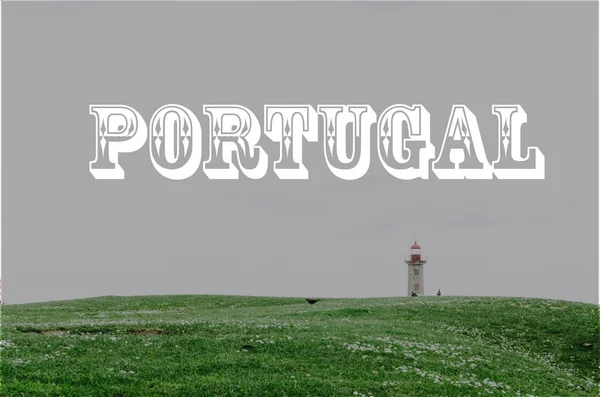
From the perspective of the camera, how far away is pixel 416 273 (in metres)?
88.5

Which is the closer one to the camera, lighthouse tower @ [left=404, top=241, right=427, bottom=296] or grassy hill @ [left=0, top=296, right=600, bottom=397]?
grassy hill @ [left=0, top=296, right=600, bottom=397]

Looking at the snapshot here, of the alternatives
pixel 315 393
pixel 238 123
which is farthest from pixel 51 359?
pixel 238 123

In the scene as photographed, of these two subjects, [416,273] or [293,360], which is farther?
[416,273]

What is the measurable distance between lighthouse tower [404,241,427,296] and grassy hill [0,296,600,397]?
47.9 metres

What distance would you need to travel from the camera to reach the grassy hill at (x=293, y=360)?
19.2m

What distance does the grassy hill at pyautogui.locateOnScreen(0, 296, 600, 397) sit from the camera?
19.2 meters

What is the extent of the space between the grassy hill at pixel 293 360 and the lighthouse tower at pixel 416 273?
47890 millimetres

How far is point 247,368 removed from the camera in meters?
21.7

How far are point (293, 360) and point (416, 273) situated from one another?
68.2 meters

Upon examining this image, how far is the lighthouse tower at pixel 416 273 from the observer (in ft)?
289

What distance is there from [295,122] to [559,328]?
26.8 metres

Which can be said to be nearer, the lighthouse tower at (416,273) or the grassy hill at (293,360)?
the grassy hill at (293,360)

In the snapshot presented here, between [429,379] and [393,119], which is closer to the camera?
[429,379]

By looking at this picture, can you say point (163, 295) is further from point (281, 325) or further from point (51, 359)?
point (51, 359)
